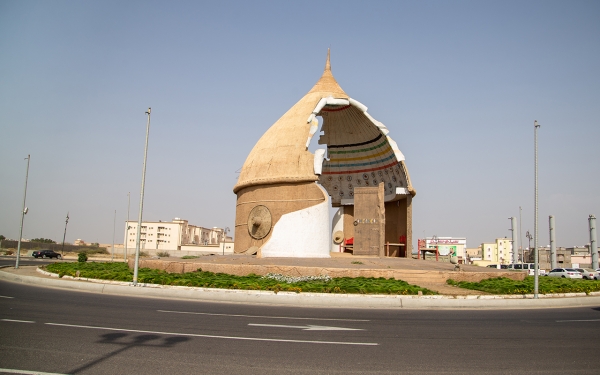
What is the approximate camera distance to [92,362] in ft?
19.8

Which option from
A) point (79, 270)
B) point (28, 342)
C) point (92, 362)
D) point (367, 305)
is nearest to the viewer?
point (92, 362)

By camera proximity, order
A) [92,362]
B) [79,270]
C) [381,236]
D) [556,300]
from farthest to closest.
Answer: [381,236] < [79,270] < [556,300] < [92,362]

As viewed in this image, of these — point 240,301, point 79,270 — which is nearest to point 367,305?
point 240,301

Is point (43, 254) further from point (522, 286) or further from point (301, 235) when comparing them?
point (522, 286)

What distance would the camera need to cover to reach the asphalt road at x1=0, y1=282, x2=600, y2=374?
612cm

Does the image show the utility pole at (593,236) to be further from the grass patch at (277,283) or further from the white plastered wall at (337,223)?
the grass patch at (277,283)

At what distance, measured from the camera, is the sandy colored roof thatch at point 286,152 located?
23188 millimetres

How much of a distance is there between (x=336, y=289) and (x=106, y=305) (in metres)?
6.04

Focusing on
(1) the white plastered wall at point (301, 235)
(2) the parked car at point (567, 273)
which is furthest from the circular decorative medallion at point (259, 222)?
(2) the parked car at point (567, 273)

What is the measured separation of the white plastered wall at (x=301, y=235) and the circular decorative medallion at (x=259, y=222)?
114 centimetres

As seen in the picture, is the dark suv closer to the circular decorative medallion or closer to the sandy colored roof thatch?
A: the sandy colored roof thatch

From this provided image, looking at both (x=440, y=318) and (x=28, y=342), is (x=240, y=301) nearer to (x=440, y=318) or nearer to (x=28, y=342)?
(x=440, y=318)

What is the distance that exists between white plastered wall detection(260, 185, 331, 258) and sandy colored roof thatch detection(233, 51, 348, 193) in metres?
1.58

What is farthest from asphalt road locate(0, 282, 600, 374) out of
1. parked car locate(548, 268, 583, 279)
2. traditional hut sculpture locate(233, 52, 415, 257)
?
parked car locate(548, 268, 583, 279)
